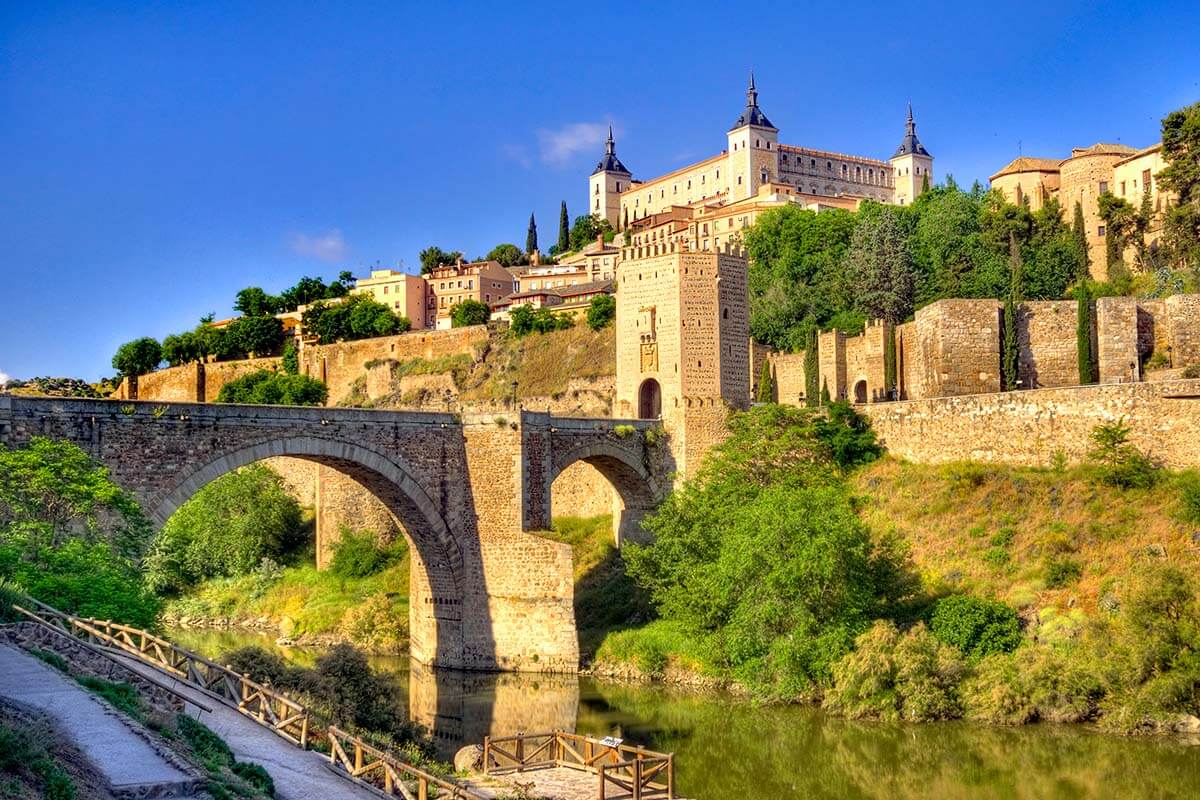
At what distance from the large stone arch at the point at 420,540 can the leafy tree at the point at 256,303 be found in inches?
2202

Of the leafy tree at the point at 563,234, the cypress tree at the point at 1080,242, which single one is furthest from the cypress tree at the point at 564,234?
the cypress tree at the point at 1080,242

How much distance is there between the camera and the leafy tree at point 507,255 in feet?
350

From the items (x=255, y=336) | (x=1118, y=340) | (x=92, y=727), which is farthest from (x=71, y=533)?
(x=255, y=336)

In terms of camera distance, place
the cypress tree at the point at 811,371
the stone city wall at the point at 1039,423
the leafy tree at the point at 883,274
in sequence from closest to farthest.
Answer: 1. the stone city wall at the point at 1039,423
2. the cypress tree at the point at 811,371
3. the leafy tree at the point at 883,274

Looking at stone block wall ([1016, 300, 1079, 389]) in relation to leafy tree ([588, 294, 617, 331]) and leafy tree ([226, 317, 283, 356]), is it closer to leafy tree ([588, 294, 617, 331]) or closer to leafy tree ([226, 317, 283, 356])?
leafy tree ([588, 294, 617, 331])

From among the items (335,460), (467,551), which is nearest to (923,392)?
(467,551)

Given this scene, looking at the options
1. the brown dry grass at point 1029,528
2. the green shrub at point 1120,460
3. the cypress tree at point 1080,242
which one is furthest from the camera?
the cypress tree at point 1080,242

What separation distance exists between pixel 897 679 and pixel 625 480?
14.1 m

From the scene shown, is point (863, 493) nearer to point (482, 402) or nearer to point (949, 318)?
point (949, 318)

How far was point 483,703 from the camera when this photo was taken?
Result: 28.0 m

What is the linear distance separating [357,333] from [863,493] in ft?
156

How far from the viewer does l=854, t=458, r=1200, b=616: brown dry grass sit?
2595 cm

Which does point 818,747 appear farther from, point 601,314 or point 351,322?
point 351,322

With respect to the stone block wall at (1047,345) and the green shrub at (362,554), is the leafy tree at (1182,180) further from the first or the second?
the green shrub at (362,554)
